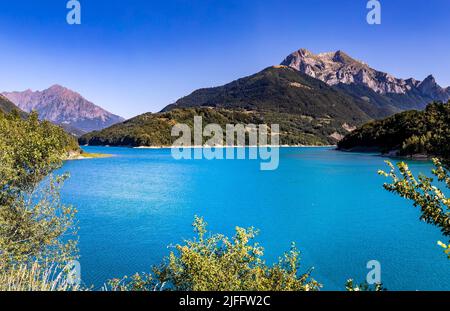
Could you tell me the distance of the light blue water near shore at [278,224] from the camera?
96.3 feet


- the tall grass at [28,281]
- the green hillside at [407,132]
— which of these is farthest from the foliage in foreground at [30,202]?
the green hillside at [407,132]

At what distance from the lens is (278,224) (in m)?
45.7

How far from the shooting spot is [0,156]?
22609mm

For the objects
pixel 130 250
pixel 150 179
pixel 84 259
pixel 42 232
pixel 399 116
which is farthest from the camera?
pixel 399 116

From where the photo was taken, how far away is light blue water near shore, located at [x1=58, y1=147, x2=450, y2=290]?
2936 centimetres

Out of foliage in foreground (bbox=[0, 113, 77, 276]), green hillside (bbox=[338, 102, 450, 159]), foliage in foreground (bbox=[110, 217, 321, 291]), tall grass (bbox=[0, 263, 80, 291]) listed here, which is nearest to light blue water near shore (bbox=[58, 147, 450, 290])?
foliage in foreground (bbox=[0, 113, 77, 276])

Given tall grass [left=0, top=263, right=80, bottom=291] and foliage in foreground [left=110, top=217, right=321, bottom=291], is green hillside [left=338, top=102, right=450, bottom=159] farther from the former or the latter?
tall grass [left=0, top=263, right=80, bottom=291]

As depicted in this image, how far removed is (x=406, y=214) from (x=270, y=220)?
20.7 metres

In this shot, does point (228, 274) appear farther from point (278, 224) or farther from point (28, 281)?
point (278, 224)

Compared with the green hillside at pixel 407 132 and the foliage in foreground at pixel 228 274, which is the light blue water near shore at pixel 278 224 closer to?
the foliage in foreground at pixel 228 274

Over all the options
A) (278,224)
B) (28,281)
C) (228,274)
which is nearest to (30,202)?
(28,281)

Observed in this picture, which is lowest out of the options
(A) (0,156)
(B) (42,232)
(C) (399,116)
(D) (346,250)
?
(D) (346,250)
